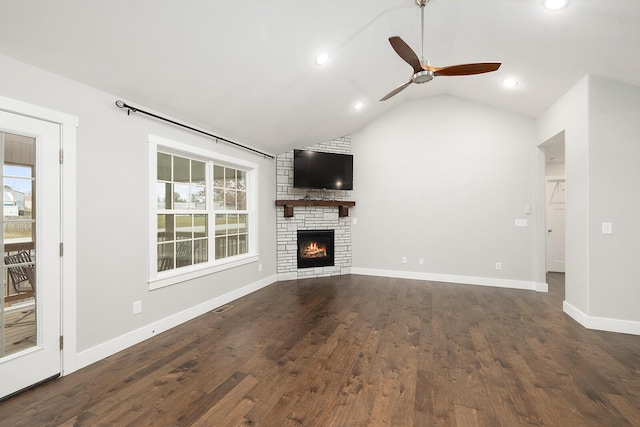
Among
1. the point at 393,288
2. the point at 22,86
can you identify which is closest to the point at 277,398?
the point at 22,86

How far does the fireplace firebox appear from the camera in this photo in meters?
5.68

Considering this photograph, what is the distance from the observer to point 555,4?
239cm

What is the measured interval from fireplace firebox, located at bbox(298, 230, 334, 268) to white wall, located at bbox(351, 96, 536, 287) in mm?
575

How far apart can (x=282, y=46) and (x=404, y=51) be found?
48.0 inches

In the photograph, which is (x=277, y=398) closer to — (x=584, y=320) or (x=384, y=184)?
(x=584, y=320)

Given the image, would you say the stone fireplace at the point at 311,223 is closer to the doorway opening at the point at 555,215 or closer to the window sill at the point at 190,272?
the window sill at the point at 190,272

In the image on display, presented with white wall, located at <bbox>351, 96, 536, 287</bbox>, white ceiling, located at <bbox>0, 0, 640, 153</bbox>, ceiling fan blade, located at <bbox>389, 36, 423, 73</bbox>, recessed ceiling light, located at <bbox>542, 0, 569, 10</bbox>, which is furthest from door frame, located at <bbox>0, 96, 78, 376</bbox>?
white wall, located at <bbox>351, 96, 536, 287</bbox>

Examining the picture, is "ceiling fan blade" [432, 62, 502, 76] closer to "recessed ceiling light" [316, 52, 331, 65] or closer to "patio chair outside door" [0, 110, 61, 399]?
"recessed ceiling light" [316, 52, 331, 65]

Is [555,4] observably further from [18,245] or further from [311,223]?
[18,245]

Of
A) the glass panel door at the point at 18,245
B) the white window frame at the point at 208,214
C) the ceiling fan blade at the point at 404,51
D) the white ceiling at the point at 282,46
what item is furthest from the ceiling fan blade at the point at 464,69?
the glass panel door at the point at 18,245

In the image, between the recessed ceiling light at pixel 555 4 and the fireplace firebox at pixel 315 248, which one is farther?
the fireplace firebox at pixel 315 248

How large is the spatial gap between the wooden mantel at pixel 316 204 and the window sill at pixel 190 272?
127 cm

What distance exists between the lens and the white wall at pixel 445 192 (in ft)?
16.1

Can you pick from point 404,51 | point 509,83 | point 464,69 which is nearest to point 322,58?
point 404,51
